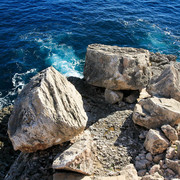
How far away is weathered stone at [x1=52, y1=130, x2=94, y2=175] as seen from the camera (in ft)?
24.8

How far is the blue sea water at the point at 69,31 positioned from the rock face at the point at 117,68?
8029 mm

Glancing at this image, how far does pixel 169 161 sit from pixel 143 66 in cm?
644

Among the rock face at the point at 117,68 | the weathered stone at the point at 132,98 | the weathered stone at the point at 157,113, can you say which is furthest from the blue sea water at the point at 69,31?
the weathered stone at the point at 157,113

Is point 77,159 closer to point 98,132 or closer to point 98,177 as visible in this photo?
point 98,177

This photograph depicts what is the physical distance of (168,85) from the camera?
11.2 m

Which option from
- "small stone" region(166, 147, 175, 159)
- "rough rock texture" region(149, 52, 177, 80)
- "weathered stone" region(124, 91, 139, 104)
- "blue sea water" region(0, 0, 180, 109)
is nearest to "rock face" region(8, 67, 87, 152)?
"small stone" region(166, 147, 175, 159)

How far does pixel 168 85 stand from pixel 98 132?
4.94m

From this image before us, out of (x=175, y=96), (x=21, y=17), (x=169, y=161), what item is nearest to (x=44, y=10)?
(x=21, y=17)

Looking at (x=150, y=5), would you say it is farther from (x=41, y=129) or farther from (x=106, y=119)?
(x=41, y=129)

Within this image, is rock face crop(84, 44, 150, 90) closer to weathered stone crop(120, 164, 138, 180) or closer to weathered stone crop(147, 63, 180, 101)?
weathered stone crop(147, 63, 180, 101)

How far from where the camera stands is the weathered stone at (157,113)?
381 inches

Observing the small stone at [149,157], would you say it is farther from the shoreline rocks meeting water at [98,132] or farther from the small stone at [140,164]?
the small stone at [140,164]

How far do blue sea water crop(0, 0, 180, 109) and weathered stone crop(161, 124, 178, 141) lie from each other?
1281 cm

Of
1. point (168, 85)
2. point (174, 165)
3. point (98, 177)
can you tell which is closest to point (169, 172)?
point (174, 165)
